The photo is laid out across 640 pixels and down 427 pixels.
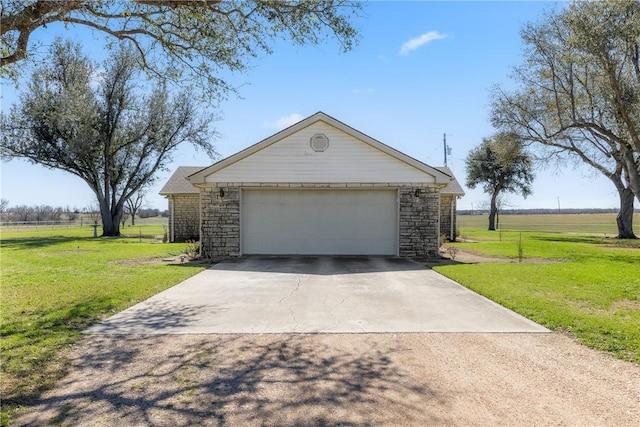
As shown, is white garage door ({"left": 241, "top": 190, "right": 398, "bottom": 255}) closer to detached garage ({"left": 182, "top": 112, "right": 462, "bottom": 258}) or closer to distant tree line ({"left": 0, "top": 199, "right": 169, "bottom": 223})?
detached garage ({"left": 182, "top": 112, "right": 462, "bottom": 258})

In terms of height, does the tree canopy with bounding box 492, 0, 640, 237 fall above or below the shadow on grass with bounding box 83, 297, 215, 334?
above

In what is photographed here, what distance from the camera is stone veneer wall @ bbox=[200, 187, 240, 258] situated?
45.2ft

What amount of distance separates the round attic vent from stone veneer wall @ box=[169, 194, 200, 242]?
34.4 feet

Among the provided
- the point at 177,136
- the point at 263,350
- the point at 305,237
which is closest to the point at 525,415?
the point at 263,350

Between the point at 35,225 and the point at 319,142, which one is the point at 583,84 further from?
the point at 35,225

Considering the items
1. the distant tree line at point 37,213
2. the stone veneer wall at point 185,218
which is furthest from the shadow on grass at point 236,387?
the distant tree line at point 37,213

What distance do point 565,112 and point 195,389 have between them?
893 inches

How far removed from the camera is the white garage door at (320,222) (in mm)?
14203

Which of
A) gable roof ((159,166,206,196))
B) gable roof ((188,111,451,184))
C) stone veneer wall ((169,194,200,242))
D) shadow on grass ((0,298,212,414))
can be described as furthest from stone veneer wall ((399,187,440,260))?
stone veneer wall ((169,194,200,242))

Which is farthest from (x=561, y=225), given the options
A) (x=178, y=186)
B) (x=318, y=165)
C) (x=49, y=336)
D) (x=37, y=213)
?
(x=37, y=213)

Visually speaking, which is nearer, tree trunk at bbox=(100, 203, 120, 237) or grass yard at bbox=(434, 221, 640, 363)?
grass yard at bbox=(434, 221, 640, 363)

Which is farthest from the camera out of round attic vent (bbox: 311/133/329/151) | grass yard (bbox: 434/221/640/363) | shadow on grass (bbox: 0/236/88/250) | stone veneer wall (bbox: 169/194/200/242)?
stone veneer wall (bbox: 169/194/200/242)

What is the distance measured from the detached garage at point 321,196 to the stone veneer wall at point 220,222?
0.11 feet

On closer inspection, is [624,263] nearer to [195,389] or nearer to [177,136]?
[195,389]
